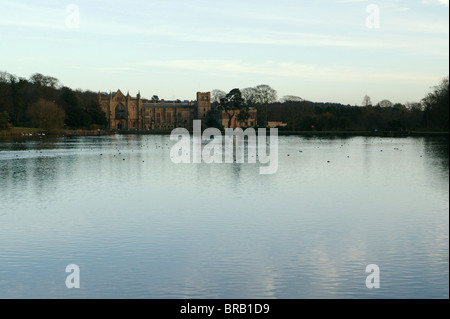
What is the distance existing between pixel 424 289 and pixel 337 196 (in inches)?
508

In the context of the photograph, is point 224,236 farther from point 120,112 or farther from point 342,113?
point 120,112

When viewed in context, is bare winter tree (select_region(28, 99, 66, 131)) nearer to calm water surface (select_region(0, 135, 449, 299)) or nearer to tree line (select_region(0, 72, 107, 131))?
tree line (select_region(0, 72, 107, 131))

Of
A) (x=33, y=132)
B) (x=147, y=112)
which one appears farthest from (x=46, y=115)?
(x=147, y=112)

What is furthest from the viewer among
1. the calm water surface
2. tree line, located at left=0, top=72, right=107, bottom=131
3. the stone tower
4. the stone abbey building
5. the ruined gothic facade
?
the ruined gothic facade

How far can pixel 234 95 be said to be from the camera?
133 m

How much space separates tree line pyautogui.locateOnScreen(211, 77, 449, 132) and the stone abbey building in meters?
8.84

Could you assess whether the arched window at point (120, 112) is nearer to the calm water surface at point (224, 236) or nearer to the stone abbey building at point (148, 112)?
the stone abbey building at point (148, 112)

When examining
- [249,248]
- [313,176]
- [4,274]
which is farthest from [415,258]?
[313,176]

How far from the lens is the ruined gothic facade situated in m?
178

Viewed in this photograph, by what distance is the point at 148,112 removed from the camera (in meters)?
187

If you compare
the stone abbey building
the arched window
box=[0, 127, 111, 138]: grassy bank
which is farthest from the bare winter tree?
the arched window

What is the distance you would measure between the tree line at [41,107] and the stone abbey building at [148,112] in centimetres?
4989

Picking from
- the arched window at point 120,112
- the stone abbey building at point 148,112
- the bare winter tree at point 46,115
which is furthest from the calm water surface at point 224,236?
the arched window at point 120,112

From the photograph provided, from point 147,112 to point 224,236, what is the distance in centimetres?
17474
